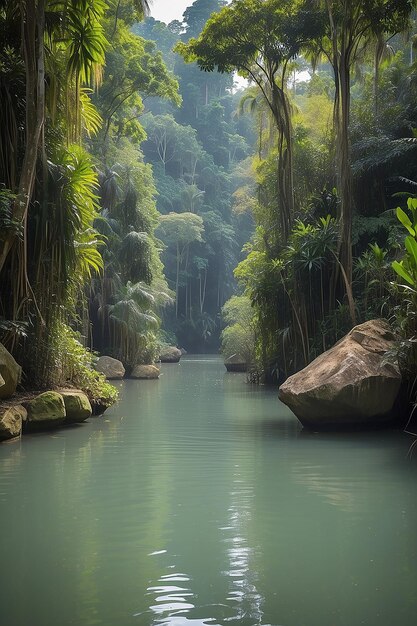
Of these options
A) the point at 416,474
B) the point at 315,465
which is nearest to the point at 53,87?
the point at 315,465

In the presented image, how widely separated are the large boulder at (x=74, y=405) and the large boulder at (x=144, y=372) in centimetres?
1402

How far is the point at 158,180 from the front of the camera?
56.0 metres

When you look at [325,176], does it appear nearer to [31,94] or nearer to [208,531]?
[31,94]

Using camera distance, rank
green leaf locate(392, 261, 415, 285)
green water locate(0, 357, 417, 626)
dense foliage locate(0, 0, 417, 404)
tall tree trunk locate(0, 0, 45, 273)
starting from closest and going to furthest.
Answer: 1. green water locate(0, 357, 417, 626)
2. green leaf locate(392, 261, 415, 285)
3. tall tree trunk locate(0, 0, 45, 273)
4. dense foliage locate(0, 0, 417, 404)

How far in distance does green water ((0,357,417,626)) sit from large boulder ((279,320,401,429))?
494mm

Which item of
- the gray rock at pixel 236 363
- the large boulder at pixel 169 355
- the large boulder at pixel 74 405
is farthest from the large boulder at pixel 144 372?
the large boulder at pixel 74 405

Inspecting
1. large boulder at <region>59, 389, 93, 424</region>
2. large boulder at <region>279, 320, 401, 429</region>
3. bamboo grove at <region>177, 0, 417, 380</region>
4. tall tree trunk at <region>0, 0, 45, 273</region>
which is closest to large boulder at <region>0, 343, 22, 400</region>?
large boulder at <region>59, 389, 93, 424</region>

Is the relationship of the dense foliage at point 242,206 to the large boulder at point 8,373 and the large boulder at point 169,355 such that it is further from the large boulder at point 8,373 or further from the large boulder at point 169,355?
the large boulder at point 169,355

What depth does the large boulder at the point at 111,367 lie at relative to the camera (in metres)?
23.4

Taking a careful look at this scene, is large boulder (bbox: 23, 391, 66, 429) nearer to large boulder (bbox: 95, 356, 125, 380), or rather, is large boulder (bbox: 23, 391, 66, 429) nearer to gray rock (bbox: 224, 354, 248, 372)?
large boulder (bbox: 95, 356, 125, 380)


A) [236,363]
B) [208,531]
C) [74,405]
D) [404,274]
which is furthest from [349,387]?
[236,363]

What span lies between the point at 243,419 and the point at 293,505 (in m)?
6.21

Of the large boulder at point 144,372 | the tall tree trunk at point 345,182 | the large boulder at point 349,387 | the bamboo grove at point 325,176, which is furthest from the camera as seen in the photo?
the large boulder at point 144,372

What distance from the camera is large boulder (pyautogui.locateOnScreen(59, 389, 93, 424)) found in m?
10.6
